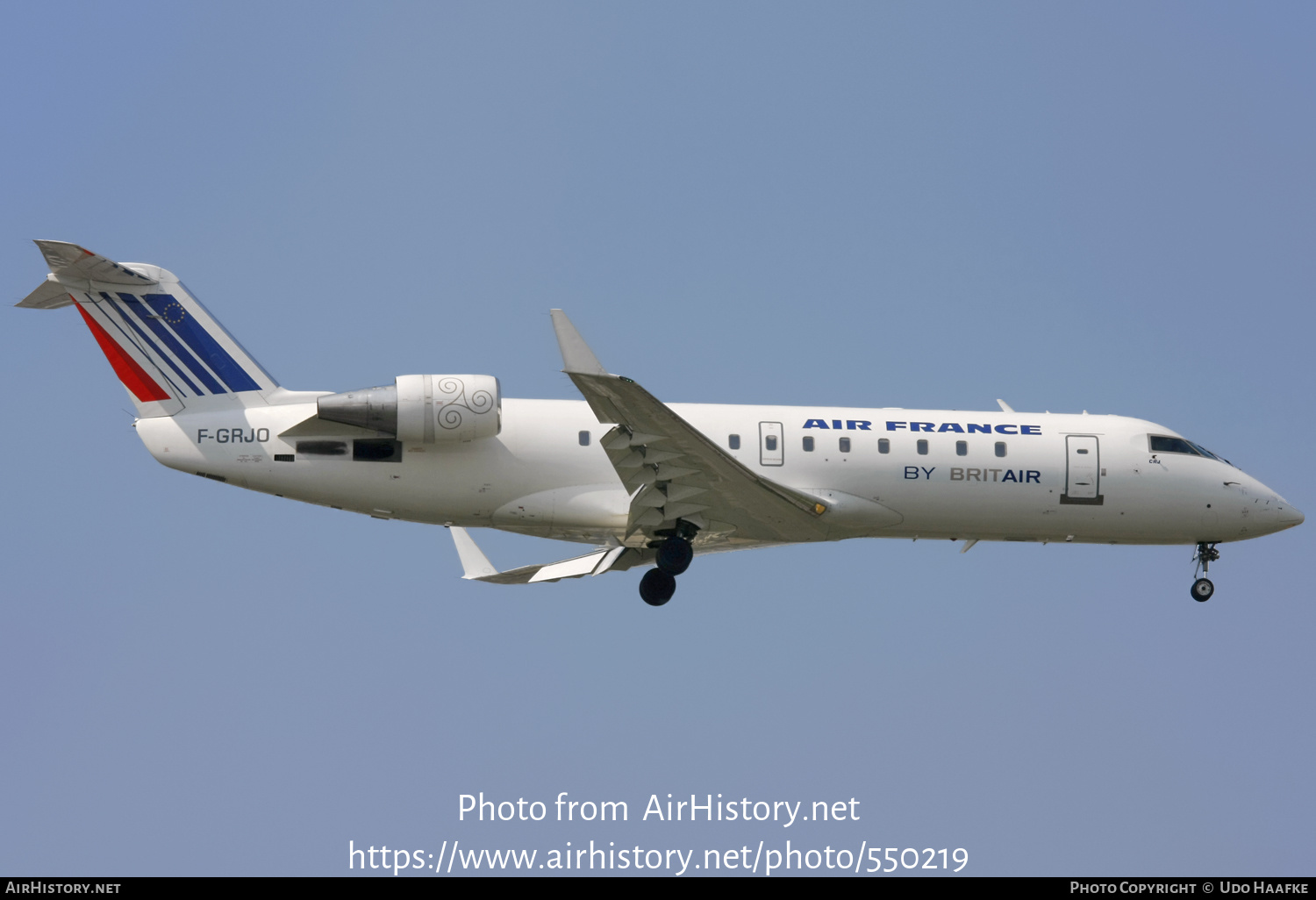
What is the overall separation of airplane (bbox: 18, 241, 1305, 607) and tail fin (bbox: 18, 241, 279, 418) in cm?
3

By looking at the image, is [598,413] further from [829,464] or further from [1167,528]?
[1167,528]

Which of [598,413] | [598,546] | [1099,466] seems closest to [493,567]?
[598,546]

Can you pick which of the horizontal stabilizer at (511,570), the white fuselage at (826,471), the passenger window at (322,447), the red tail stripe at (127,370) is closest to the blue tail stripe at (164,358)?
the red tail stripe at (127,370)

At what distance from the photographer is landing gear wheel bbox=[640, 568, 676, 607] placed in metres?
22.5

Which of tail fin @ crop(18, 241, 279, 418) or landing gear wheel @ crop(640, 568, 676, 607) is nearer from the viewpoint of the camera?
tail fin @ crop(18, 241, 279, 418)

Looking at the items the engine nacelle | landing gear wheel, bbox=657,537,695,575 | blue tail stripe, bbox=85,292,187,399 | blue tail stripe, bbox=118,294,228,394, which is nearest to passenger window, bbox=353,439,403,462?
the engine nacelle

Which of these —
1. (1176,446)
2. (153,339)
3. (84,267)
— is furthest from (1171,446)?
(84,267)

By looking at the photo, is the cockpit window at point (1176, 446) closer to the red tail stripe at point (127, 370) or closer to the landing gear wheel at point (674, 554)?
the landing gear wheel at point (674, 554)

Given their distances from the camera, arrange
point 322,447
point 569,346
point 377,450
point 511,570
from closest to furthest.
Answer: point 569,346, point 322,447, point 377,450, point 511,570

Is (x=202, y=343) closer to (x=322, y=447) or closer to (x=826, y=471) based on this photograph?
(x=322, y=447)

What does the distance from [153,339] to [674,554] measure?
8.34 meters

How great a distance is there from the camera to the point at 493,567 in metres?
24.6

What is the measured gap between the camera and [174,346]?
20844mm

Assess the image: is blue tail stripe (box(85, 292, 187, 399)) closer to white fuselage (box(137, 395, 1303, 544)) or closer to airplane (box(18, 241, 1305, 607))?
airplane (box(18, 241, 1305, 607))
